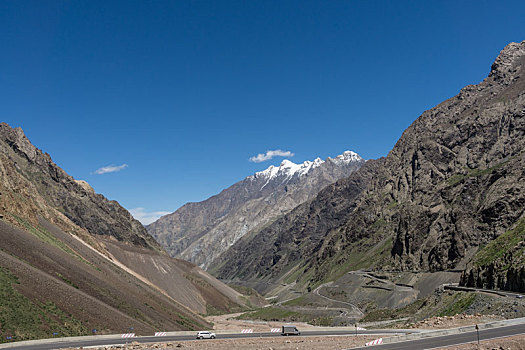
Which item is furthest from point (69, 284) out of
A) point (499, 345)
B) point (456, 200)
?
point (456, 200)

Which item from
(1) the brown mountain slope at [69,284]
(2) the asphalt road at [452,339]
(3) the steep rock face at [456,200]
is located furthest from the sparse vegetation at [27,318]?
(3) the steep rock face at [456,200]

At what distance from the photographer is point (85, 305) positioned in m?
53.0

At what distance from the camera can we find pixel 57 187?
577ft

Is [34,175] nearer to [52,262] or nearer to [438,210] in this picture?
[52,262]

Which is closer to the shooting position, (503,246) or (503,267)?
(503,267)

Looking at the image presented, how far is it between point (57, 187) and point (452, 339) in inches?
6819

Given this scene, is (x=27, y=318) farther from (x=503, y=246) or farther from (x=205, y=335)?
(x=503, y=246)

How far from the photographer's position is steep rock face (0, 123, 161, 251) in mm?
166750

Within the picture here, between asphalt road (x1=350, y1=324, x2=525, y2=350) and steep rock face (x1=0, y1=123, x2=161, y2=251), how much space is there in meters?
155

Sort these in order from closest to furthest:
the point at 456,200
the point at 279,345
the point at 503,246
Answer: the point at 279,345 → the point at 503,246 → the point at 456,200

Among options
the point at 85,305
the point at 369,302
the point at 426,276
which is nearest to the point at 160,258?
the point at 369,302

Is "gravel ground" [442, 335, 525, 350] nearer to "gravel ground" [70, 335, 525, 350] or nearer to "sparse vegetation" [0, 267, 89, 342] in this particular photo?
"gravel ground" [70, 335, 525, 350]

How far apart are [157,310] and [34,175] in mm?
121844

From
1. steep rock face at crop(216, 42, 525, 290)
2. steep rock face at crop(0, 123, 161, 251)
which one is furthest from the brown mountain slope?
steep rock face at crop(216, 42, 525, 290)
